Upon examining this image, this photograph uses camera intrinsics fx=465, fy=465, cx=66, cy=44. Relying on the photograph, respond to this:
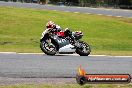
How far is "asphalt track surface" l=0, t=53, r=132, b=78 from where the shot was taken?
1143cm

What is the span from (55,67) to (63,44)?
482 cm

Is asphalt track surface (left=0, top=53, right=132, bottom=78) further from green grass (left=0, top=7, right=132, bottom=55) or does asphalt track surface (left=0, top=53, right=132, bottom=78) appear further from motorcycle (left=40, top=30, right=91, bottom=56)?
green grass (left=0, top=7, right=132, bottom=55)

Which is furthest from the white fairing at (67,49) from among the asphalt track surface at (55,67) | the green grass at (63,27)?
the green grass at (63,27)

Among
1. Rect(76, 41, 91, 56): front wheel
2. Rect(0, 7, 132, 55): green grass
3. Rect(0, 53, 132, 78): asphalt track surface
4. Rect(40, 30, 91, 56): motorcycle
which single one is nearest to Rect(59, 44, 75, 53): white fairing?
Rect(40, 30, 91, 56): motorcycle

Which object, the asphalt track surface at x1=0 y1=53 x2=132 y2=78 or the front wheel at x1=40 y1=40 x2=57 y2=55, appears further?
the front wheel at x1=40 y1=40 x2=57 y2=55

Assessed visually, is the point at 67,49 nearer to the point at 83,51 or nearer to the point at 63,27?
the point at 83,51

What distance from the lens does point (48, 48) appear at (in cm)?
1711

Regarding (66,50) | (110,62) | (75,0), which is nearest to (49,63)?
(110,62)

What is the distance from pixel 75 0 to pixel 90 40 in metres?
66.0

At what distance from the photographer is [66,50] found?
56.2ft

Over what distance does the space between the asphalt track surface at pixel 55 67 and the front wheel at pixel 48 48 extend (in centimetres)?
244

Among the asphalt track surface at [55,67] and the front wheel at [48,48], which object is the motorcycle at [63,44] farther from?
the asphalt track surface at [55,67]

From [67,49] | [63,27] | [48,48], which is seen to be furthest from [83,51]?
[63,27]

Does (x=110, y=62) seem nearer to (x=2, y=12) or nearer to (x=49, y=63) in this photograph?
(x=49, y=63)
